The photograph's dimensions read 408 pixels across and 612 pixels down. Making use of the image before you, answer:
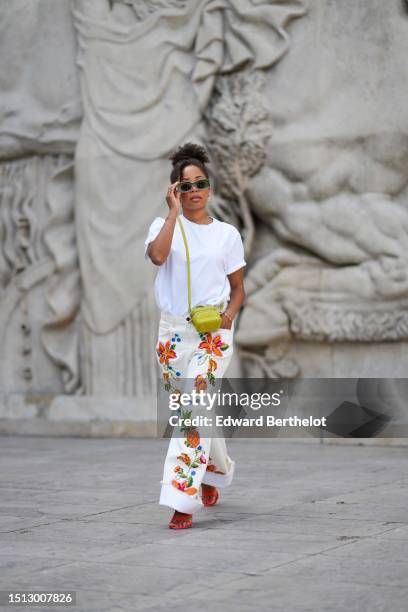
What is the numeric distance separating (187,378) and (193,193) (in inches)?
31.1

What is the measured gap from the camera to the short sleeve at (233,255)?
5086 millimetres

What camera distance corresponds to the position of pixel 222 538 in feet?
15.0

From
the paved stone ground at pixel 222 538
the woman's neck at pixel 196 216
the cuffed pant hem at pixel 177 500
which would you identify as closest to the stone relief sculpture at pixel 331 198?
the paved stone ground at pixel 222 538

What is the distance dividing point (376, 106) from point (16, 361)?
392cm

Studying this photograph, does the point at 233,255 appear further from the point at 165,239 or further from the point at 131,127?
the point at 131,127

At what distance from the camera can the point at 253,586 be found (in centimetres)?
364

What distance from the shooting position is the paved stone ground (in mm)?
3533

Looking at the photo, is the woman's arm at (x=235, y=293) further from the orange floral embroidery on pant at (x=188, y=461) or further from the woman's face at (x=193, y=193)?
the orange floral embroidery on pant at (x=188, y=461)

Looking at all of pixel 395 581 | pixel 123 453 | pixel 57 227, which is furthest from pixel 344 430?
pixel 395 581

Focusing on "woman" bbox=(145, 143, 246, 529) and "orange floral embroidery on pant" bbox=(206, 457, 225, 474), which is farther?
"orange floral embroidery on pant" bbox=(206, 457, 225, 474)

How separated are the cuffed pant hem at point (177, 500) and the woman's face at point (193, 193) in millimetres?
1184

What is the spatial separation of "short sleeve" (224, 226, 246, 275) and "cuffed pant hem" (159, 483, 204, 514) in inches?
38.0

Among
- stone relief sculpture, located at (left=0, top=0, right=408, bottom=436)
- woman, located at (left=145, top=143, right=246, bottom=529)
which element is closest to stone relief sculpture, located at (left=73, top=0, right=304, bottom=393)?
stone relief sculpture, located at (left=0, top=0, right=408, bottom=436)

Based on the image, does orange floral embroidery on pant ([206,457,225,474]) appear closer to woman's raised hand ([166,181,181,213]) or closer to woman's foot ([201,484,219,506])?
woman's foot ([201,484,219,506])
